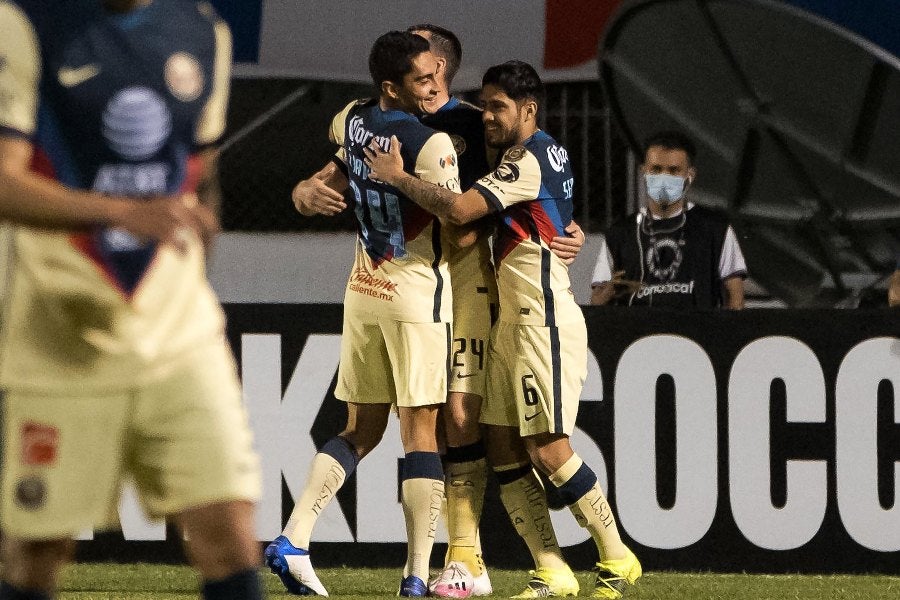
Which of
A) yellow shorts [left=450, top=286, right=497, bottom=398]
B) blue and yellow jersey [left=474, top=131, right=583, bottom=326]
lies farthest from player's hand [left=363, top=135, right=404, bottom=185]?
yellow shorts [left=450, top=286, right=497, bottom=398]

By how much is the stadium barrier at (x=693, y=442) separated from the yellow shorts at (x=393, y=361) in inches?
39.1

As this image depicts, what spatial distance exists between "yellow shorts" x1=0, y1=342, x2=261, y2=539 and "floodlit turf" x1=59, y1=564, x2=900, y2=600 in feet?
9.67

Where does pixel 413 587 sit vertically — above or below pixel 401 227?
below

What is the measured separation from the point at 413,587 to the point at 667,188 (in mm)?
2295

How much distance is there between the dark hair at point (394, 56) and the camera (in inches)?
234

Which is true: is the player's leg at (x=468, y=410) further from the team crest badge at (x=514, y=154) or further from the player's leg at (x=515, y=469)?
the team crest badge at (x=514, y=154)

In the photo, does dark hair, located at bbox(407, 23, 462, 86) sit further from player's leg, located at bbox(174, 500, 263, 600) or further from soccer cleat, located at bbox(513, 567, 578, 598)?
player's leg, located at bbox(174, 500, 263, 600)

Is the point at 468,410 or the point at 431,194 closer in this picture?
the point at 431,194

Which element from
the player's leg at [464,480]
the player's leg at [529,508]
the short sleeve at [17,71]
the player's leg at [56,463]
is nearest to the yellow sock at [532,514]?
the player's leg at [529,508]

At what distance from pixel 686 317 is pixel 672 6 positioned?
6.71 feet

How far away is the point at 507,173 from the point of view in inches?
235

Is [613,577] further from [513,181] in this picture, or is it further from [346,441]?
[513,181]

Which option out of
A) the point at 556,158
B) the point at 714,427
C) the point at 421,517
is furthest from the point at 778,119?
the point at 421,517

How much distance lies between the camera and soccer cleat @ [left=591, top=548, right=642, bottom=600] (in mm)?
6094
